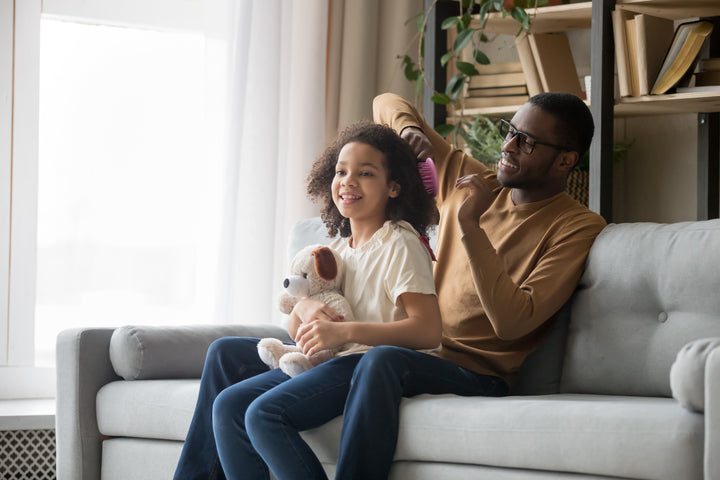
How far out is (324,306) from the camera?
175 cm

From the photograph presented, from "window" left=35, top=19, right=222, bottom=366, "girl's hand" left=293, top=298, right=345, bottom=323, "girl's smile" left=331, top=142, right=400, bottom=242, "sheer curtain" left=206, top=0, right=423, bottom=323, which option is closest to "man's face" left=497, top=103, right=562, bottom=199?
"girl's smile" left=331, top=142, right=400, bottom=242

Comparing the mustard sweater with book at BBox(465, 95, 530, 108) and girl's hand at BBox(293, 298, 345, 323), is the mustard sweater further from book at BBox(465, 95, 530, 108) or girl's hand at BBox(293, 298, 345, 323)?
book at BBox(465, 95, 530, 108)

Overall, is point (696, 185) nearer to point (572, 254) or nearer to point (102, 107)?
point (572, 254)

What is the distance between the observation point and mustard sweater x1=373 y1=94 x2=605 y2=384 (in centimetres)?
174

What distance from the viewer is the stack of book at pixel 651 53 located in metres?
2.55

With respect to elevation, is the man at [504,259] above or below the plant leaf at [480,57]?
below

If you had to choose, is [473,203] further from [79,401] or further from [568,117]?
[79,401]

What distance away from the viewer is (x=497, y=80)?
3.01 meters

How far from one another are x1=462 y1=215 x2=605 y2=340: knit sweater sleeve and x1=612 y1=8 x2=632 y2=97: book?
887 millimetres

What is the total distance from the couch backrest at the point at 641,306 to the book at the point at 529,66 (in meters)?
1.02

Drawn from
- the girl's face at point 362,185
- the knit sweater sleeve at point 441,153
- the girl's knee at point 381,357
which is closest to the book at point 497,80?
the knit sweater sleeve at point 441,153

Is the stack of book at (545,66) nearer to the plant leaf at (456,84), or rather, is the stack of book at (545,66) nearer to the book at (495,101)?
the book at (495,101)

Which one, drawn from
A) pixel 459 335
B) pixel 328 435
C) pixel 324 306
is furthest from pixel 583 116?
pixel 328 435

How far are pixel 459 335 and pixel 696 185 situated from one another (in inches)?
54.6
